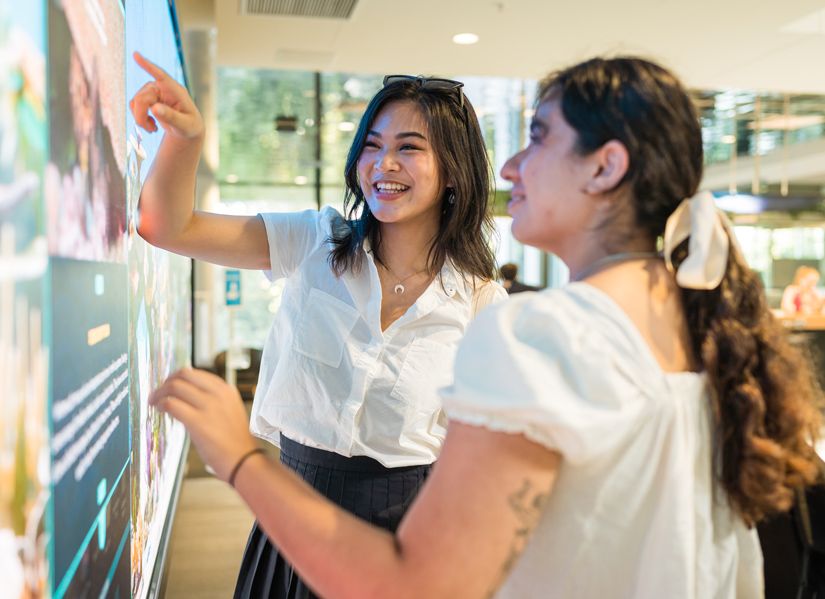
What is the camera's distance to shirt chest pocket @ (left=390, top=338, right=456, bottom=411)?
1608 millimetres

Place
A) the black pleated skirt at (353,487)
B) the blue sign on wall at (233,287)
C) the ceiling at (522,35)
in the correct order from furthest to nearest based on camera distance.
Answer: the blue sign on wall at (233,287) < the ceiling at (522,35) < the black pleated skirt at (353,487)

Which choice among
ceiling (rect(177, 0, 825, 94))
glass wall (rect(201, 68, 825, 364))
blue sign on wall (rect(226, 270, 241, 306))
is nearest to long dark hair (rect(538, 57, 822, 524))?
ceiling (rect(177, 0, 825, 94))

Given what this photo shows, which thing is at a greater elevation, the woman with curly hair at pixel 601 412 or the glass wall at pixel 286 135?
the glass wall at pixel 286 135

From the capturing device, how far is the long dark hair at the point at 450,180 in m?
1.75

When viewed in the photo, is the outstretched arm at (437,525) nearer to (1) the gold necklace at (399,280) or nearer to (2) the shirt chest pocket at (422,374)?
(2) the shirt chest pocket at (422,374)

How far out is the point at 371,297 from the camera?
5.39 feet

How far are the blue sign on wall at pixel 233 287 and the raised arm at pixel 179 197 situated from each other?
12.4 ft

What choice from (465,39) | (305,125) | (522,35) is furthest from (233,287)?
(305,125)

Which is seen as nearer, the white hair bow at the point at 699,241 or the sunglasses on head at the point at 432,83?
the white hair bow at the point at 699,241

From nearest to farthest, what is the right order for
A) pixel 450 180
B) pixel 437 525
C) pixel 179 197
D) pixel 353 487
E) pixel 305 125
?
1. pixel 437 525
2. pixel 179 197
3. pixel 353 487
4. pixel 450 180
5. pixel 305 125

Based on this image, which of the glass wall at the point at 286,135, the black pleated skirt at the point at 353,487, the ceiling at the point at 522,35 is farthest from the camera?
the glass wall at the point at 286,135

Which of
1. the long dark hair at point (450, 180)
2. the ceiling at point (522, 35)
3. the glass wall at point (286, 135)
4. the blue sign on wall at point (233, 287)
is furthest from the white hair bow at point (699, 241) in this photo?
the glass wall at point (286, 135)

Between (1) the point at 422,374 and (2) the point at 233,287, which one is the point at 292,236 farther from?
(2) the point at 233,287

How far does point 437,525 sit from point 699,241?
0.43m
